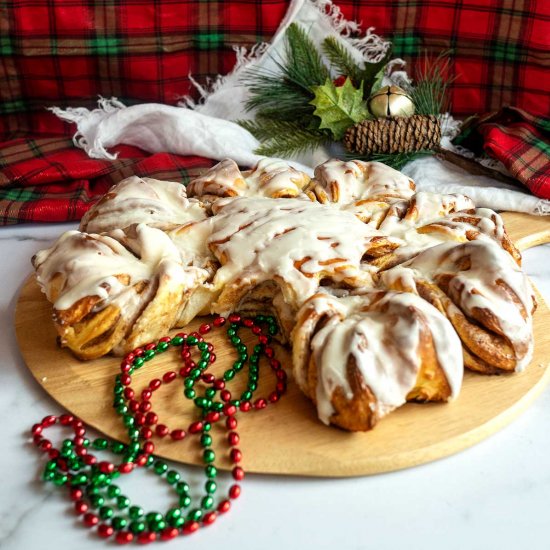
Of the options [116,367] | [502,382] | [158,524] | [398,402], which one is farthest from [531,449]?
[116,367]

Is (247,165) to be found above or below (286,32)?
below

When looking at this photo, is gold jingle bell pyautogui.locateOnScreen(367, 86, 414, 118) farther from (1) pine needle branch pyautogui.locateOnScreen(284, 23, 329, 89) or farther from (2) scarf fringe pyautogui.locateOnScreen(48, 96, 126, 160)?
(2) scarf fringe pyautogui.locateOnScreen(48, 96, 126, 160)

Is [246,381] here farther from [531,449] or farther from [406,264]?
[531,449]

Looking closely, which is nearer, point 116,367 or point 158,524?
point 158,524

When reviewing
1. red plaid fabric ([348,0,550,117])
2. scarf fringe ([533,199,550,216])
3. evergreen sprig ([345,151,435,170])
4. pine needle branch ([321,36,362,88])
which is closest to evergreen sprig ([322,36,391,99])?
pine needle branch ([321,36,362,88])

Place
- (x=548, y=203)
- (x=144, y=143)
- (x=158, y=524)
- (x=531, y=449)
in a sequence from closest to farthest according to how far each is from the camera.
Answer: (x=158, y=524)
(x=531, y=449)
(x=548, y=203)
(x=144, y=143)

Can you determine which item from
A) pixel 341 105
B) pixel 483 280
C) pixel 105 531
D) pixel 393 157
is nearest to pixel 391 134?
pixel 393 157

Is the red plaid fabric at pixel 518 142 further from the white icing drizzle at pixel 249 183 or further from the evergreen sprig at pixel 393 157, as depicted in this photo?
the white icing drizzle at pixel 249 183
